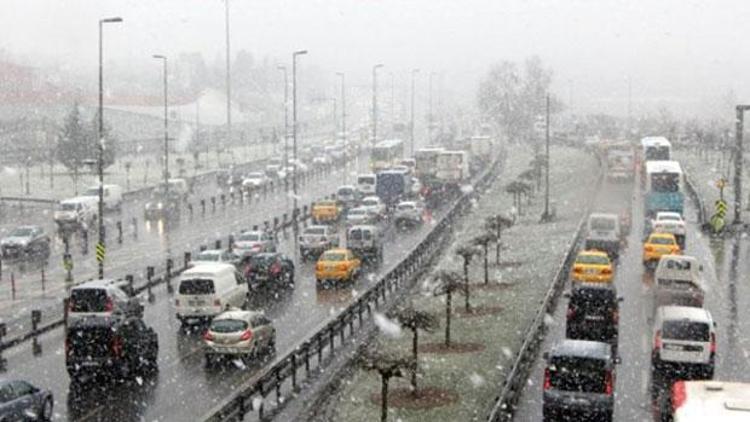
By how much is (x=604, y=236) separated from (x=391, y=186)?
84.1ft

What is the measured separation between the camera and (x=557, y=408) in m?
21.1

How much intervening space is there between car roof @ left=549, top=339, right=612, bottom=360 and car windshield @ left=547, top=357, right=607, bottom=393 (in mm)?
142

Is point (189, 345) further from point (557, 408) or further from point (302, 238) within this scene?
point (302, 238)

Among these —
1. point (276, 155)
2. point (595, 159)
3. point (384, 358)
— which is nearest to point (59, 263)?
point (384, 358)

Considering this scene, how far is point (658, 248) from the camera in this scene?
42562 mm

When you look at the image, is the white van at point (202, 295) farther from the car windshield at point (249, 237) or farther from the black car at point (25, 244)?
the black car at point (25, 244)

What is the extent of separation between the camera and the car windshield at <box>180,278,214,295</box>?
32906 mm

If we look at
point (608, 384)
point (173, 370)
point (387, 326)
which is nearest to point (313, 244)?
point (387, 326)

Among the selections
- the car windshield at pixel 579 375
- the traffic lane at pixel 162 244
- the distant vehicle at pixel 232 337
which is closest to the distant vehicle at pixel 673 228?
the traffic lane at pixel 162 244

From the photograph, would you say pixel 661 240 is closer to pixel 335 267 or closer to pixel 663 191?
pixel 335 267

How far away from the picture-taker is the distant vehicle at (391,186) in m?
70.1

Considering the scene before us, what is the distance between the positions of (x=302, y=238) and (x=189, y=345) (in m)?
19.3

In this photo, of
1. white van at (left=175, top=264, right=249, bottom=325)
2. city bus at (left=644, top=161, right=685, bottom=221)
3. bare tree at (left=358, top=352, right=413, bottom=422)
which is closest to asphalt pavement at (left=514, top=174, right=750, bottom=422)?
city bus at (left=644, top=161, right=685, bottom=221)

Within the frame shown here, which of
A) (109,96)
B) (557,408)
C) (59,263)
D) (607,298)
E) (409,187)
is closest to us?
(557,408)
